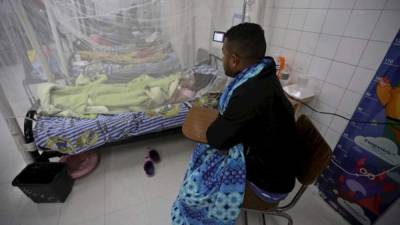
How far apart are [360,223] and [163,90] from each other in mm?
1744

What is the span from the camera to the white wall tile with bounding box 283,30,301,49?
167cm

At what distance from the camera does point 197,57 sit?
1.96m

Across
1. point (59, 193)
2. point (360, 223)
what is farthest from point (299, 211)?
point (59, 193)

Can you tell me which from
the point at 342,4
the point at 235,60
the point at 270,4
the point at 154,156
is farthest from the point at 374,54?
the point at 154,156

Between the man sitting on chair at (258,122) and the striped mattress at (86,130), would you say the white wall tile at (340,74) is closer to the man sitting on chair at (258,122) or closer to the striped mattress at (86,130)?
the man sitting on chair at (258,122)

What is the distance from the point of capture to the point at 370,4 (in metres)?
1.17

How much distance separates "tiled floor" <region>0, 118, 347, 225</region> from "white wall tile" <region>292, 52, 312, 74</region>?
1.03 meters

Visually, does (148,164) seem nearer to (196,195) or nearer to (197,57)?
(196,195)

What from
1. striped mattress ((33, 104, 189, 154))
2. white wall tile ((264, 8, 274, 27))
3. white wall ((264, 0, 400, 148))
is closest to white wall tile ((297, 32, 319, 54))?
white wall ((264, 0, 400, 148))

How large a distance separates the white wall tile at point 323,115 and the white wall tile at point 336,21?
52 cm

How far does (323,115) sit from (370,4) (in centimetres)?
76

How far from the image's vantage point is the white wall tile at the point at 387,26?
1065mm

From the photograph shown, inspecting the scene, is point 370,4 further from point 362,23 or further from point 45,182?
point 45,182

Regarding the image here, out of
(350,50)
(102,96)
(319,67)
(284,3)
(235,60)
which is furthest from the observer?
(284,3)
